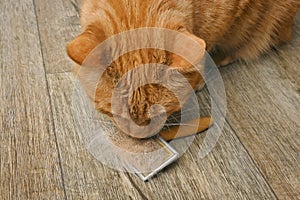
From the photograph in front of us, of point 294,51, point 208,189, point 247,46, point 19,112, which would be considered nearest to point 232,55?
point 247,46

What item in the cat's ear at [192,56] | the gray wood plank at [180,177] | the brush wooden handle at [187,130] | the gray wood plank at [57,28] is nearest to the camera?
the cat's ear at [192,56]

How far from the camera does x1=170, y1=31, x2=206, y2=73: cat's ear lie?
4.26ft

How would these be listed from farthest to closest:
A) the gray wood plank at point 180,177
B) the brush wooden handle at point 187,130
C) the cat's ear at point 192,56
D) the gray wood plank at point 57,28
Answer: the gray wood plank at point 57,28
the brush wooden handle at point 187,130
the gray wood plank at point 180,177
the cat's ear at point 192,56

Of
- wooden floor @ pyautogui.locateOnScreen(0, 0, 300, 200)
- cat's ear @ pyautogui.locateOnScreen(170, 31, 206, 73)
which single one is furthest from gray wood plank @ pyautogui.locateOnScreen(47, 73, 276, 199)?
cat's ear @ pyautogui.locateOnScreen(170, 31, 206, 73)

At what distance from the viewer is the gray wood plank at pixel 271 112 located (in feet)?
5.08

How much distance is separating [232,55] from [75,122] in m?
0.76

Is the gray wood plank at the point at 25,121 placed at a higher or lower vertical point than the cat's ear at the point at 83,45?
lower

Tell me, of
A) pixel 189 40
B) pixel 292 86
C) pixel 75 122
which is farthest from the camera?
pixel 292 86

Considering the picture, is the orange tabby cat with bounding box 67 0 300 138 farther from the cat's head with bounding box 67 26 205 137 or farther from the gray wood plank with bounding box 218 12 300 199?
the gray wood plank with bounding box 218 12 300 199

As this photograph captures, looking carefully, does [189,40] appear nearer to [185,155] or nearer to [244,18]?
[185,155]

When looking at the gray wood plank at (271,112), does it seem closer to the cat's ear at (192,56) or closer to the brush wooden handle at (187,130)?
the brush wooden handle at (187,130)

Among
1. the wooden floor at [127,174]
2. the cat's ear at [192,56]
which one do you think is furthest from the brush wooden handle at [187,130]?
the cat's ear at [192,56]

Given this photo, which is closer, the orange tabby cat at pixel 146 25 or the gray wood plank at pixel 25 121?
the orange tabby cat at pixel 146 25

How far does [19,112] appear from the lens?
1.75m
